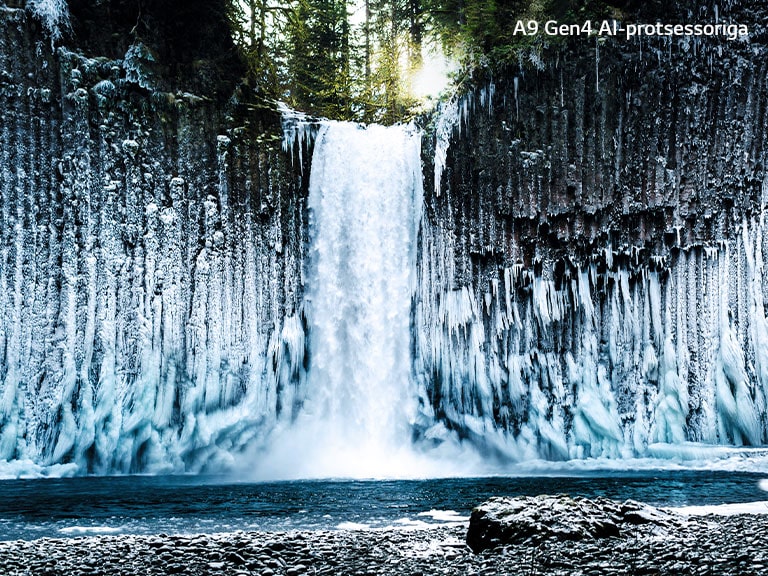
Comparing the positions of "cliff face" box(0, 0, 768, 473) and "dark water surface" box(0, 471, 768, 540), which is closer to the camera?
"dark water surface" box(0, 471, 768, 540)

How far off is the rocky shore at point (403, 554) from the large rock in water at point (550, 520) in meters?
0.07

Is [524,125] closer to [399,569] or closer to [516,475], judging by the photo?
[516,475]

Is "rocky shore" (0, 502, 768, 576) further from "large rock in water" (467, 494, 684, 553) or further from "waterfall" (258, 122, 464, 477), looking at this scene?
"waterfall" (258, 122, 464, 477)

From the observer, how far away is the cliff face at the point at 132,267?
1517cm

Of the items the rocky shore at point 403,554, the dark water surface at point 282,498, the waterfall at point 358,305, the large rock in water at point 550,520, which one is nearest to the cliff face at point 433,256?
the waterfall at point 358,305

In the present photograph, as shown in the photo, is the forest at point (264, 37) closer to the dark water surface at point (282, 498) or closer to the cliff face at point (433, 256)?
the cliff face at point (433, 256)

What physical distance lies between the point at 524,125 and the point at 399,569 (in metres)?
14.6

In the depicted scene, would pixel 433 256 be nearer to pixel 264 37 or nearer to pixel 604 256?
pixel 604 256

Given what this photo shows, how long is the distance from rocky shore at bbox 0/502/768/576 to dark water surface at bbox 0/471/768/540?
128 centimetres

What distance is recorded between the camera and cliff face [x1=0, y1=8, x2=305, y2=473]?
15.2m

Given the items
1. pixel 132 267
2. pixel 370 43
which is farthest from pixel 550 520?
pixel 370 43

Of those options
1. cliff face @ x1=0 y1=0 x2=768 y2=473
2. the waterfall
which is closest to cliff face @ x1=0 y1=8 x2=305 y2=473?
cliff face @ x1=0 y1=0 x2=768 y2=473

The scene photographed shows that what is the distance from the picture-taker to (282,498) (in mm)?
10875

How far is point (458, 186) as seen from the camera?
59.6ft
